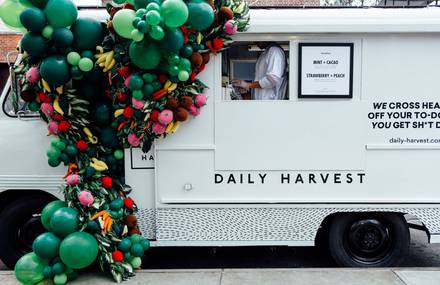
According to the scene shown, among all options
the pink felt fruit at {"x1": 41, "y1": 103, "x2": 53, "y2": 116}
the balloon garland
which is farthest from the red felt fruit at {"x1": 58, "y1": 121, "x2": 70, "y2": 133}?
the pink felt fruit at {"x1": 41, "y1": 103, "x2": 53, "y2": 116}

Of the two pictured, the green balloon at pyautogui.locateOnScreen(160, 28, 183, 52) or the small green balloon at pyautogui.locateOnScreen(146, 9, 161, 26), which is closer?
the small green balloon at pyautogui.locateOnScreen(146, 9, 161, 26)

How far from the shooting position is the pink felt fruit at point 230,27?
4.40 m

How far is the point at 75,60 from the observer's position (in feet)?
14.1

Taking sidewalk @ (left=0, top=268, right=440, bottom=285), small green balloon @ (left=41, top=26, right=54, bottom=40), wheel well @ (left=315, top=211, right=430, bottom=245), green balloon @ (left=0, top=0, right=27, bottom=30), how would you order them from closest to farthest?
small green balloon @ (left=41, top=26, right=54, bottom=40), green balloon @ (left=0, top=0, right=27, bottom=30), sidewalk @ (left=0, top=268, right=440, bottom=285), wheel well @ (left=315, top=211, right=430, bottom=245)

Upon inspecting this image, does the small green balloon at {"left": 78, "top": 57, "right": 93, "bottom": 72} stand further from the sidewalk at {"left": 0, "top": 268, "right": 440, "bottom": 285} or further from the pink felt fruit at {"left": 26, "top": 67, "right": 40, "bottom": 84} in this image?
the sidewalk at {"left": 0, "top": 268, "right": 440, "bottom": 285}

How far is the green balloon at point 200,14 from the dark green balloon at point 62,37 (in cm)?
116

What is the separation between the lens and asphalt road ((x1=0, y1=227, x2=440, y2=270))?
5387mm

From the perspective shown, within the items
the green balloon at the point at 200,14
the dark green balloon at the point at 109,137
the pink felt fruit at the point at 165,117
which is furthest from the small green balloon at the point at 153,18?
the dark green balloon at the point at 109,137

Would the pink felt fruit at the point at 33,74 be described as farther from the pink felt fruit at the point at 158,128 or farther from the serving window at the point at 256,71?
the serving window at the point at 256,71

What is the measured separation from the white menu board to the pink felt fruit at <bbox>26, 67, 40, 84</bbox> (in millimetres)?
2692

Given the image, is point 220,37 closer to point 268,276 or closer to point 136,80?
point 136,80

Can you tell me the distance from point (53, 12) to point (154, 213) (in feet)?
7.45

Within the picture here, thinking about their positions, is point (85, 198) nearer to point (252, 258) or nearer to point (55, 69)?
point (55, 69)

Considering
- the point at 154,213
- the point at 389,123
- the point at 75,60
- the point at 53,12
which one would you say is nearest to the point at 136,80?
the point at 75,60
